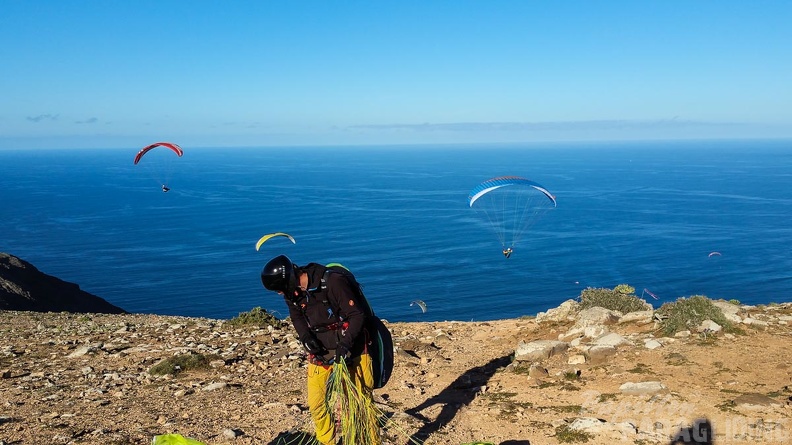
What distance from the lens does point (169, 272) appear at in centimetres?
6912

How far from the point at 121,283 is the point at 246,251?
17.6m

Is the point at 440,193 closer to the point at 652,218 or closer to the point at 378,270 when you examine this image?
the point at 652,218

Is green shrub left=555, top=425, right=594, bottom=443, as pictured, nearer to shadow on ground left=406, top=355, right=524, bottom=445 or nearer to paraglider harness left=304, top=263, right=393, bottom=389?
shadow on ground left=406, top=355, right=524, bottom=445

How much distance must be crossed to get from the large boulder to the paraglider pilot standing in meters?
29.5

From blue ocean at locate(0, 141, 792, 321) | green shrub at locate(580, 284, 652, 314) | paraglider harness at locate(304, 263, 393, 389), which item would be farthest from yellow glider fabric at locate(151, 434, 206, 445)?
blue ocean at locate(0, 141, 792, 321)

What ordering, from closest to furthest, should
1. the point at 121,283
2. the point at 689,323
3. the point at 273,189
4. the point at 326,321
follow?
1. the point at 326,321
2. the point at 689,323
3. the point at 121,283
4. the point at 273,189

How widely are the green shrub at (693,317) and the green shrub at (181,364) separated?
8793 mm

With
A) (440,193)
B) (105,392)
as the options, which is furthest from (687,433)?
(440,193)

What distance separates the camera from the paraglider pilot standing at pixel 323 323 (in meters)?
6.04

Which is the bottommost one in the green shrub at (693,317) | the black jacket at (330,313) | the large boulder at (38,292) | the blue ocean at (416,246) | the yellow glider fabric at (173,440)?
the blue ocean at (416,246)

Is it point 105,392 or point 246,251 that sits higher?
point 105,392

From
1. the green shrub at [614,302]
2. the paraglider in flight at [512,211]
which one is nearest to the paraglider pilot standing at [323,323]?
the green shrub at [614,302]

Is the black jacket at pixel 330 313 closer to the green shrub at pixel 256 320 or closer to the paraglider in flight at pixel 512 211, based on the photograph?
the green shrub at pixel 256 320

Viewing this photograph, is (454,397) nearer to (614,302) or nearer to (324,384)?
(324,384)
